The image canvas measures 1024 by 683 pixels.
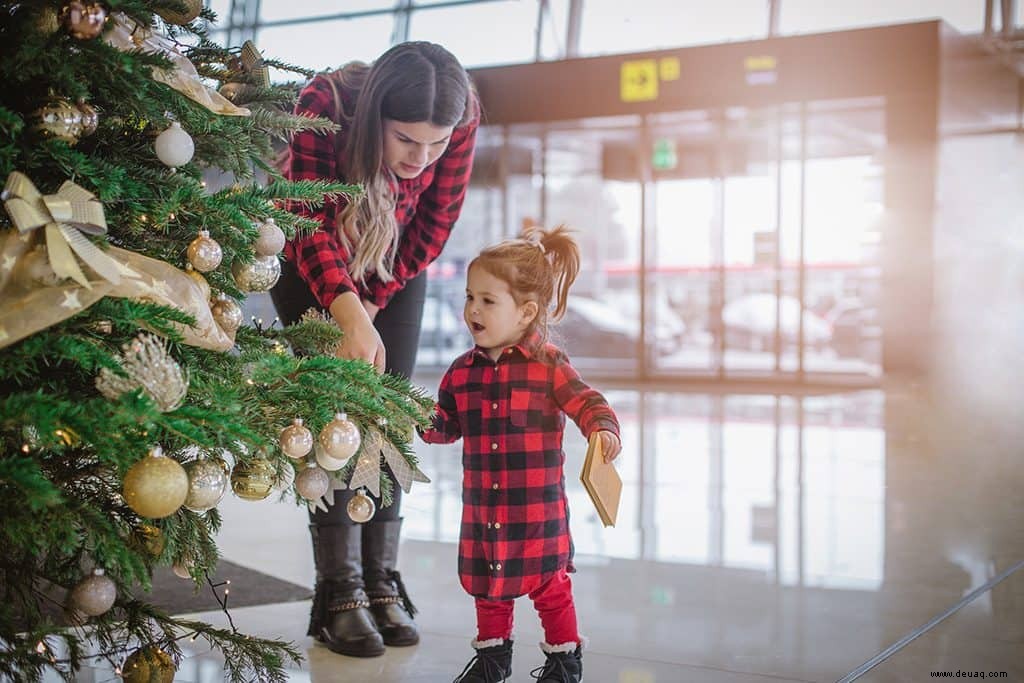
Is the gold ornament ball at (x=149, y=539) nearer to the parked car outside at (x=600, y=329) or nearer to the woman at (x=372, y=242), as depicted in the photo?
the woman at (x=372, y=242)

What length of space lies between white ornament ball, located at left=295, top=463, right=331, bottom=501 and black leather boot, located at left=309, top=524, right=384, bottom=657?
2.09 feet

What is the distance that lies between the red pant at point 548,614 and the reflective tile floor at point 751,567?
0.48 feet

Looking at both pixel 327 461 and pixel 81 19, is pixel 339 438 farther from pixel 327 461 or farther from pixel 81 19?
pixel 81 19

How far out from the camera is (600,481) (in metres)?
1.60

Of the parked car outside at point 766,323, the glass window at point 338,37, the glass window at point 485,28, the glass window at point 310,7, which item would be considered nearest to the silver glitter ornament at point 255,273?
the parked car outside at point 766,323

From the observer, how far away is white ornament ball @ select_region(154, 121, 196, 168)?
50.0 inches

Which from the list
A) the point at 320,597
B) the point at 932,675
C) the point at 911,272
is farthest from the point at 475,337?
the point at 911,272

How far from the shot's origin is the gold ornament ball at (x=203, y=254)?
1.28 metres

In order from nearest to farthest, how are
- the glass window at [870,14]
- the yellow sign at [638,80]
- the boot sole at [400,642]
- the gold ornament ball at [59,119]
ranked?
the gold ornament ball at [59,119]
the boot sole at [400,642]
the glass window at [870,14]
the yellow sign at [638,80]

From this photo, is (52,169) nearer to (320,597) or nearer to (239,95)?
(239,95)

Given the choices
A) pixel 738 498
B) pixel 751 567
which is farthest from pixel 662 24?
pixel 751 567

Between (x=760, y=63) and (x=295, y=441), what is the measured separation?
937cm

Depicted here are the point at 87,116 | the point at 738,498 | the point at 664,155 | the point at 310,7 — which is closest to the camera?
the point at 87,116

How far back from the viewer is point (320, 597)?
6.78 feet
